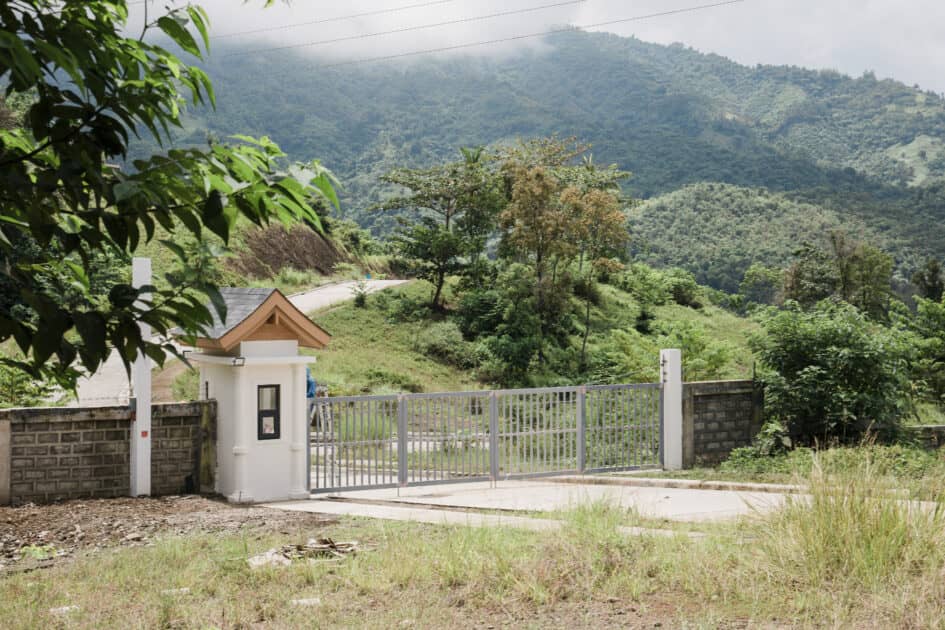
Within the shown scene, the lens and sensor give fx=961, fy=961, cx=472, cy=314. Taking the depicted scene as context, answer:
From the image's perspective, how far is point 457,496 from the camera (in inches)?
516

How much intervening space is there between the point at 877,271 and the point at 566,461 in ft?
115

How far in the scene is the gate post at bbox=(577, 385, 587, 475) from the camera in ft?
48.5

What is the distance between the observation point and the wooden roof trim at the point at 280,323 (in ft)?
39.7

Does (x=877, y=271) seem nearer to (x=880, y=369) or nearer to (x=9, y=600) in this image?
(x=880, y=369)

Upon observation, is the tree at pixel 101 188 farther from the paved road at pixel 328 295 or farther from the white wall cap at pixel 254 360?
the paved road at pixel 328 295

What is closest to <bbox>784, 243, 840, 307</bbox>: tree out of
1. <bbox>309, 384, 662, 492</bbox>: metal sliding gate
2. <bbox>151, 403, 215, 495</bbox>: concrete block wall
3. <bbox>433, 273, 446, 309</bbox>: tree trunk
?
<bbox>433, 273, 446, 309</bbox>: tree trunk

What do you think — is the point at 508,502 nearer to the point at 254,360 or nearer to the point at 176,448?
the point at 254,360

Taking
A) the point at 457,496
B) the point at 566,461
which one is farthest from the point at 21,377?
the point at 566,461

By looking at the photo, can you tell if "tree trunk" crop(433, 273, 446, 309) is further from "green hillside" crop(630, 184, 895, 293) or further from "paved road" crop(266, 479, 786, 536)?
"green hillside" crop(630, 184, 895, 293)

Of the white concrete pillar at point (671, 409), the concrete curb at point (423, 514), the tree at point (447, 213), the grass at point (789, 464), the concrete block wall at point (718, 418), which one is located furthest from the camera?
the tree at point (447, 213)

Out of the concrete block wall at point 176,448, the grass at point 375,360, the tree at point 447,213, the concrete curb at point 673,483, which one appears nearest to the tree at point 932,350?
the grass at point 375,360

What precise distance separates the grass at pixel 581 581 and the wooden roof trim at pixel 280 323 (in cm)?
454

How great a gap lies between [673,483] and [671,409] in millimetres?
2263

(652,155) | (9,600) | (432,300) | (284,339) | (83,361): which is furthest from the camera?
(652,155)
